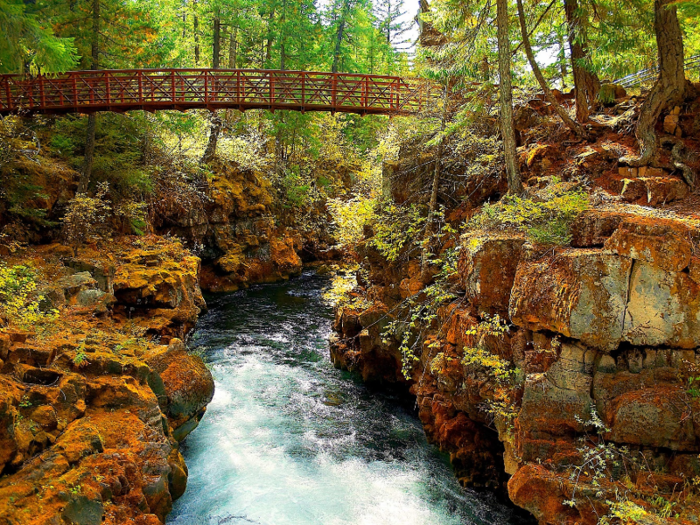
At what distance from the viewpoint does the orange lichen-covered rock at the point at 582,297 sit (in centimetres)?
626

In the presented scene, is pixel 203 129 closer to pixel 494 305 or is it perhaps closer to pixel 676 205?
pixel 494 305

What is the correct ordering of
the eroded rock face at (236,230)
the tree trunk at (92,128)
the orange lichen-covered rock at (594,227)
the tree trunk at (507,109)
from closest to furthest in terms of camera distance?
the orange lichen-covered rock at (594,227)
the tree trunk at (507,109)
the tree trunk at (92,128)
the eroded rock face at (236,230)

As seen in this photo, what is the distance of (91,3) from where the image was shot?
44.2ft

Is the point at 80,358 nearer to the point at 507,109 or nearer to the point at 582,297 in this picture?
the point at 582,297

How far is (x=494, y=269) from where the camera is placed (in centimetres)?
804

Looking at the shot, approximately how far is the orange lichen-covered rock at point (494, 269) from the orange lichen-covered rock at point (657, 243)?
1834mm

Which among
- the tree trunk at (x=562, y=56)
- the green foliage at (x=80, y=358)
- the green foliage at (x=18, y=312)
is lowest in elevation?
the green foliage at (x=80, y=358)

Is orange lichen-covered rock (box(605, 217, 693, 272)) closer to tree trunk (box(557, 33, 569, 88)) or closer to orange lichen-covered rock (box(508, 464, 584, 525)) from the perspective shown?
orange lichen-covered rock (box(508, 464, 584, 525))

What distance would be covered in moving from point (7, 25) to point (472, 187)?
32.4 feet

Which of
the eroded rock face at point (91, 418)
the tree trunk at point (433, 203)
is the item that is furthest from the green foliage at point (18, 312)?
the tree trunk at point (433, 203)

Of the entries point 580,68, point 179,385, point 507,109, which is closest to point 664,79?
point 580,68

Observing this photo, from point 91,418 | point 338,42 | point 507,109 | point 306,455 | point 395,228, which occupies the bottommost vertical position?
point 306,455

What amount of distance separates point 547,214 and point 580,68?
5833 millimetres

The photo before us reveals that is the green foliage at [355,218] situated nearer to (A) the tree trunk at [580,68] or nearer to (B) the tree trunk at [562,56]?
(A) the tree trunk at [580,68]
